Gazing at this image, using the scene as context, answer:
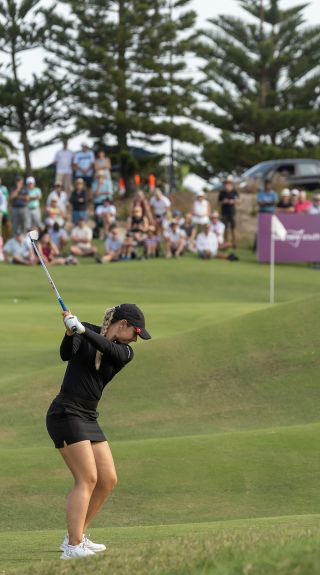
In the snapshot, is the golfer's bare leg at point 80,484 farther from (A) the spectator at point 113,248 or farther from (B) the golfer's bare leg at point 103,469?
(A) the spectator at point 113,248

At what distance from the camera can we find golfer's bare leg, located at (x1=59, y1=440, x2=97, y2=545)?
29.6 ft

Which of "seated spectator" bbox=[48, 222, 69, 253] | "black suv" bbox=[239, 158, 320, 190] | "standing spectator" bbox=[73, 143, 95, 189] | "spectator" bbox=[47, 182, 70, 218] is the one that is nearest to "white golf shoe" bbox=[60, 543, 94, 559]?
"seated spectator" bbox=[48, 222, 69, 253]

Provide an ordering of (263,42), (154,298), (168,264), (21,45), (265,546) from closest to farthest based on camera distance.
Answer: (265,546) → (154,298) → (168,264) → (21,45) → (263,42)

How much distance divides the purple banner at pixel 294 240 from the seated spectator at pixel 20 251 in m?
6.61

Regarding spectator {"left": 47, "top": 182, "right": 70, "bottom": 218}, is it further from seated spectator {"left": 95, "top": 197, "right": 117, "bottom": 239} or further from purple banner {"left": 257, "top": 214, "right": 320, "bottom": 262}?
purple banner {"left": 257, "top": 214, "right": 320, "bottom": 262}

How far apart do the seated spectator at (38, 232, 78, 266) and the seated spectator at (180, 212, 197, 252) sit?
3.83 meters

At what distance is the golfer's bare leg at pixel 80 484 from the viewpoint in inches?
356

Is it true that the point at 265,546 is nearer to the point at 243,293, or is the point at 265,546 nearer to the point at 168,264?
the point at 243,293

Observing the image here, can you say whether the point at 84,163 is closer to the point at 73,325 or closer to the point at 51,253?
the point at 51,253

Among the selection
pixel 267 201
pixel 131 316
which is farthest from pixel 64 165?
pixel 131 316

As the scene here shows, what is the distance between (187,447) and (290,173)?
3346 cm

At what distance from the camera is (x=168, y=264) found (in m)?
36.7

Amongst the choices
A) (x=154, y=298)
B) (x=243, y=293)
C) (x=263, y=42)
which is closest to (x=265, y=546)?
(x=154, y=298)

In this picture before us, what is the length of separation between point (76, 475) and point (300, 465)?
5288 mm
